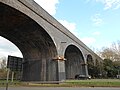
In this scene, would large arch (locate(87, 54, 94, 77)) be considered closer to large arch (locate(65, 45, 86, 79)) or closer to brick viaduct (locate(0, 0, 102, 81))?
large arch (locate(65, 45, 86, 79))

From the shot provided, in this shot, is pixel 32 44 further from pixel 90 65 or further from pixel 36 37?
pixel 90 65

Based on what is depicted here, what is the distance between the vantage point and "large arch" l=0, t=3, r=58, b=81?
19141mm

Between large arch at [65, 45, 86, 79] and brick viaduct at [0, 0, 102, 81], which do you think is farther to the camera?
large arch at [65, 45, 86, 79]

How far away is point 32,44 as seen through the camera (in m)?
24.8

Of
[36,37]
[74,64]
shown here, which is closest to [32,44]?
[36,37]

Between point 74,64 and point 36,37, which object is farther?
point 74,64

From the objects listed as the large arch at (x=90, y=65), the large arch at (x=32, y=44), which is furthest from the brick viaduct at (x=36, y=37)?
the large arch at (x=90, y=65)

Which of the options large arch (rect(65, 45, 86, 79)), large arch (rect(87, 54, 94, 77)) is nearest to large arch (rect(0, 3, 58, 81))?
large arch (rect(65, 45, 86, 79))

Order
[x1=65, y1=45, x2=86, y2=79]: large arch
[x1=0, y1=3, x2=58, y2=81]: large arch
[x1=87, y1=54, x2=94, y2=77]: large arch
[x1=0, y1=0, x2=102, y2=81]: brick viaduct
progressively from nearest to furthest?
1. [x1=0, y1=0, x2=102, y2=81]: brick viaduct
2. [x1=0, y1=3, x2=58, y2=81]: large arch
3. [x1=65, y1=45, x2=86, y2=79]: large arch
4. [x1=87, y1=54, x2=94, y2=77]: large arch

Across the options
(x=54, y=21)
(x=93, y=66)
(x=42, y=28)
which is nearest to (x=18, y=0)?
(x=42, y=28)

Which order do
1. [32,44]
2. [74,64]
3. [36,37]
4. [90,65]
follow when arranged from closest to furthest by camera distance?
1. [36,37]
2. [32,44]
3. [74,64]
4. [90,65]

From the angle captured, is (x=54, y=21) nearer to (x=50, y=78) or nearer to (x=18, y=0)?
(x=50, y=78)

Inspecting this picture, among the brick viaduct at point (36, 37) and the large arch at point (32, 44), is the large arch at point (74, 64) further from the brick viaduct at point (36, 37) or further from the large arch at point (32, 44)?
the large arch at point (32, 44)

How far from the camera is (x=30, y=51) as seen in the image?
1044 inches
